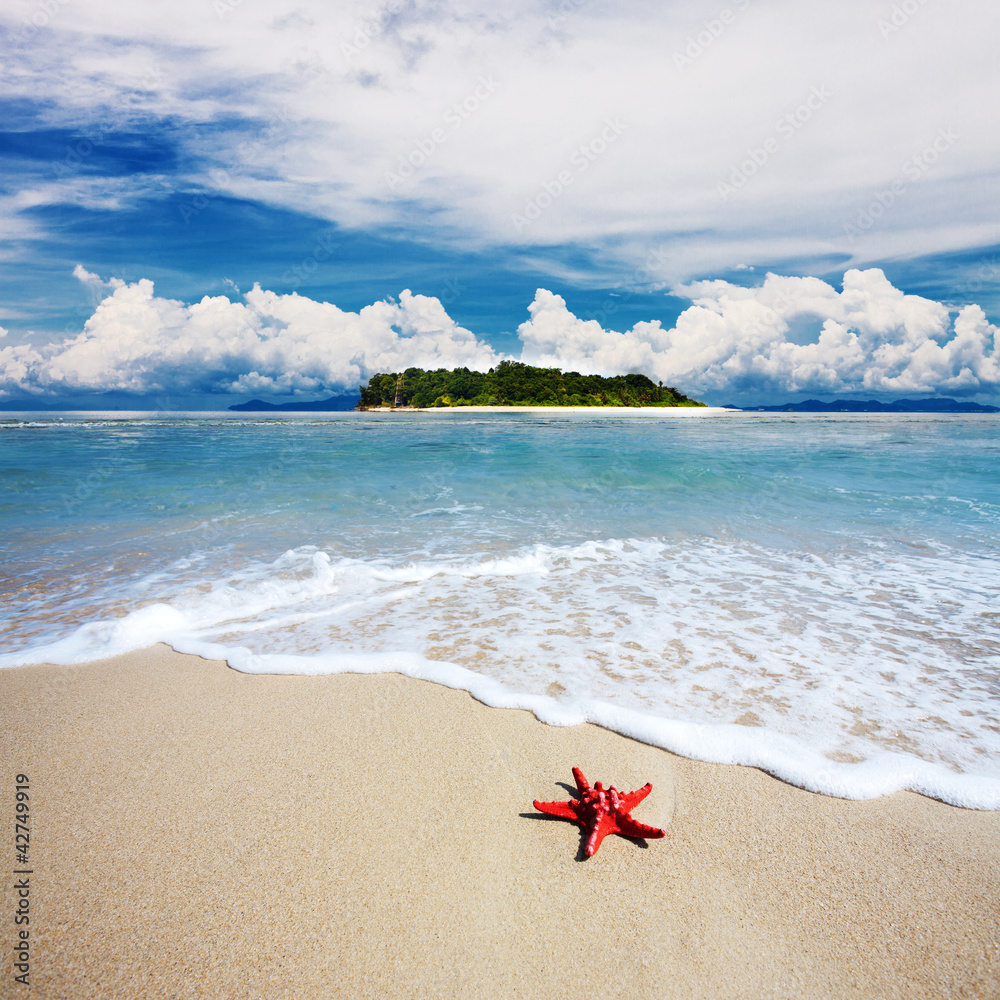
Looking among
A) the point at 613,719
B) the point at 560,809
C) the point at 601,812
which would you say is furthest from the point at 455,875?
the point at 613,719

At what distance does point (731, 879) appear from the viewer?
88.0 inches

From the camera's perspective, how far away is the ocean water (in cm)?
344

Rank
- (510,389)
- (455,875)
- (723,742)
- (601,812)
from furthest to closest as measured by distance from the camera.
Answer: (510,389) → (723,742) → (601,812) → (455,875)

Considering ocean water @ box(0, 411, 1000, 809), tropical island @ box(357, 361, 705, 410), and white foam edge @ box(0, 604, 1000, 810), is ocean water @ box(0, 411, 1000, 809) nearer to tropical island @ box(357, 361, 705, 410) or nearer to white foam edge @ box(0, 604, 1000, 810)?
white foam edge @ box(0, 604, 1000, 810)

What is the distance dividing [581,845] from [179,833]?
1.84m

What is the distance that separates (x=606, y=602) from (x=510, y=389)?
104781mm

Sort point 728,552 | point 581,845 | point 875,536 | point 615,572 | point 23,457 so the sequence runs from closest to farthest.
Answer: point 581,845
point 615,572
point 728,552
point 875,536
point 23,457

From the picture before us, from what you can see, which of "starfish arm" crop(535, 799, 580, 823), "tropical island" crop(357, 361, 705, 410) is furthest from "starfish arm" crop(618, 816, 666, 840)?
"tropical island" crop(357, 361, 705, 410)

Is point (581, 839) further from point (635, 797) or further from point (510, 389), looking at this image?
point (510, 389)

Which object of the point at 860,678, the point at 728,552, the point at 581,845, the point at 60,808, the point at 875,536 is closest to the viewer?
the point at 581,845

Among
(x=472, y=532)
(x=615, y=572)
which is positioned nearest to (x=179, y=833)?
(x=615, y=572)

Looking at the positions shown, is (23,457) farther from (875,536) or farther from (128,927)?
(875,536)

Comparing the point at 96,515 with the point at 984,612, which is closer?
the point at 984,612

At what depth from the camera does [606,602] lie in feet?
18.4
